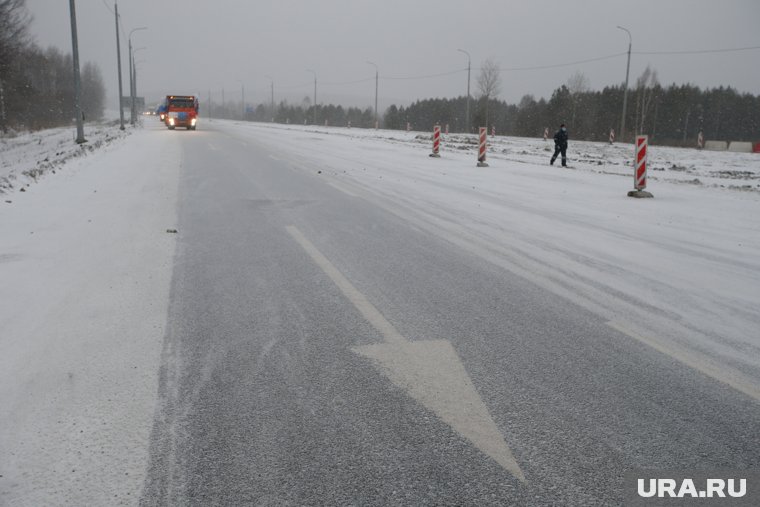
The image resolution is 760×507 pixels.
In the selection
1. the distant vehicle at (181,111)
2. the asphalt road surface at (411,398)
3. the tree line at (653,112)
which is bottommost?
the asphalt road surface at (411,398)

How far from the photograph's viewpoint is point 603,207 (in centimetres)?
1035

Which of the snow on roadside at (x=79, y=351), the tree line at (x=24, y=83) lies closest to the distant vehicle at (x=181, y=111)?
the tree line at (x=24, y=83)

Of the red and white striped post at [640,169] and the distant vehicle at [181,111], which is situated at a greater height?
the distant vehicle at [181,111]

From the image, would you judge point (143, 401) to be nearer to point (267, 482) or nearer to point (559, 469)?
point (267, 482)

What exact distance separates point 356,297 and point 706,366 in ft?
8.49

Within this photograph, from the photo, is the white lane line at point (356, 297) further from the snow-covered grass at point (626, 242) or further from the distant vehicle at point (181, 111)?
the distant vehicle at point (181, 111)

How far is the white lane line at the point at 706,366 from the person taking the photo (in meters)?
3.07

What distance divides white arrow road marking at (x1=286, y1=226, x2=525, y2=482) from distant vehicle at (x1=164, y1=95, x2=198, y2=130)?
44.0m

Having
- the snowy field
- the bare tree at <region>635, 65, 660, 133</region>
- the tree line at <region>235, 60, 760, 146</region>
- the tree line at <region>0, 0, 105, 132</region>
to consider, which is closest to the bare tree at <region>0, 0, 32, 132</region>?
the tree line at <region>0, 0, 105, 132</region>

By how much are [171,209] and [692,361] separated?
755cm

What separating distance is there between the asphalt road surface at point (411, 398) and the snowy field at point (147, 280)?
222mm

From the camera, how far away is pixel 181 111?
43.5 meters

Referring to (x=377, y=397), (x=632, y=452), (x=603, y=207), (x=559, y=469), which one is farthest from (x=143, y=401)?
(x=603, y=207)

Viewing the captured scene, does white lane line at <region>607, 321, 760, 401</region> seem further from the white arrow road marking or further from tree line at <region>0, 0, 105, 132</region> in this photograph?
tree line at <region>0, 0, 105, 132</region>
